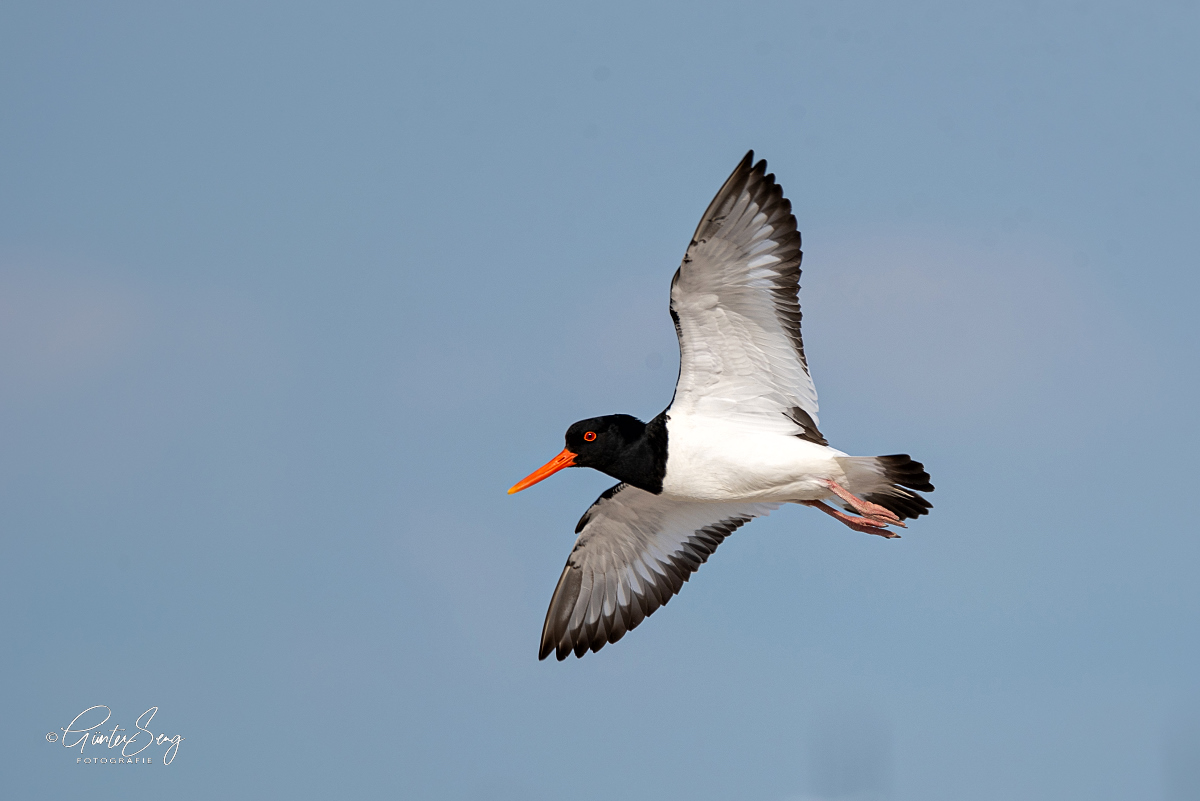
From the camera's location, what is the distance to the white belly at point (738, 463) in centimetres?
1221

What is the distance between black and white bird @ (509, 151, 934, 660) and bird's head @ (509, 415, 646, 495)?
11 mm

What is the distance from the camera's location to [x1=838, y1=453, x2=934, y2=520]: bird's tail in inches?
479

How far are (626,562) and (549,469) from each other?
1.91 meters

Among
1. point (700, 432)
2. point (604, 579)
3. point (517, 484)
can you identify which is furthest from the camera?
point (604, 579)

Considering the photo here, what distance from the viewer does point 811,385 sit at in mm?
12477

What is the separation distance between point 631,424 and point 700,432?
0.77 metres

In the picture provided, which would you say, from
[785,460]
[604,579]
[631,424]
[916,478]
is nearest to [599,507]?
[604,579]

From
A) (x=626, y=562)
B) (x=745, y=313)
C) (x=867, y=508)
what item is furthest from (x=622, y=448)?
(x=867, y=508)

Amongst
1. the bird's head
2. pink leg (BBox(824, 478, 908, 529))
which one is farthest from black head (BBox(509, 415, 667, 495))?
pink leg (BBox(824, 478, 908, 529))

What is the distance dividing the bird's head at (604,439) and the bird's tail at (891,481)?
2188mm

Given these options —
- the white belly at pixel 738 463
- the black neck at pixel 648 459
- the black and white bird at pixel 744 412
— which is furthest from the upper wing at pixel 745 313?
the black neck at pixel 648 459

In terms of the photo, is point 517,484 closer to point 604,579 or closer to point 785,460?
point 604,579

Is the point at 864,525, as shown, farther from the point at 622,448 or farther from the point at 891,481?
the point at 622,448

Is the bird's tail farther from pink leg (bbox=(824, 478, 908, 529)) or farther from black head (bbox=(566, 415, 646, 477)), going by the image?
black head (bbox=(566, 415, 646, 477))
